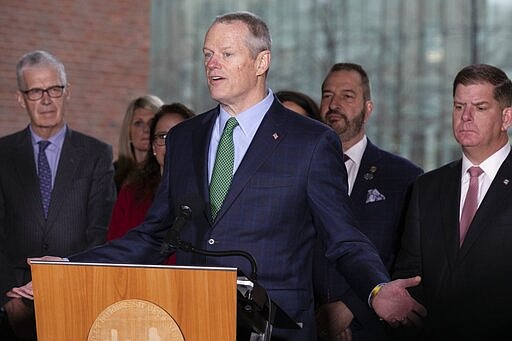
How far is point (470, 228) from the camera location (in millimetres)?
4113

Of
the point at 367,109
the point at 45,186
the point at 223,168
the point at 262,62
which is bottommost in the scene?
the point at 45,186

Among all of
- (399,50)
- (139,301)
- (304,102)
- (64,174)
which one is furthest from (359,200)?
(399,50)

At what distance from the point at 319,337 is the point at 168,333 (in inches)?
89.9

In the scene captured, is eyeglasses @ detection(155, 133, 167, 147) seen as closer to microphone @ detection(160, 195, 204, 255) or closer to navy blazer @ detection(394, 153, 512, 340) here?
navy blazer @ detection(394, 153, 512, 340)

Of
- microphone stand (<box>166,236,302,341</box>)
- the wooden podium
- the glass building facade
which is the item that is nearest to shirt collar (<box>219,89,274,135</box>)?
microphone stand (<box>166,236,302,341</box>)

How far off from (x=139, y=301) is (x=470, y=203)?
1.93m

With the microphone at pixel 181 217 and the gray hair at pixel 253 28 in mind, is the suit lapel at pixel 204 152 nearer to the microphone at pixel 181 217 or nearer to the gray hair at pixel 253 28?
the gray hair at pixel 253 28

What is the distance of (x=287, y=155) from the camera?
3486 millimetres

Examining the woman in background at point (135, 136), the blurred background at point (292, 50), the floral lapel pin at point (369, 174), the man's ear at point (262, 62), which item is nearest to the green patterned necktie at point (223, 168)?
the man's ear at point (262, 62)

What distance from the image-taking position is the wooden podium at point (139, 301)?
2.70 metres

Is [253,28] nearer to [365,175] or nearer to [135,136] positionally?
[365,175]

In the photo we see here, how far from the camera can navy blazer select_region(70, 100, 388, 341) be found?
133 inches

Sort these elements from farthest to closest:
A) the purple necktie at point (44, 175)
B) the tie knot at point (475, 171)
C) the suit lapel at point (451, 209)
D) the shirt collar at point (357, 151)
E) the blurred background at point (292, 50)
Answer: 1. the blurred background at point (292, 50)
2. the purple necktie at point (44, 175)
3. the shirt collar at point (357, 151)
4. the tie knot at point (475, 171)
5. the suit lapel at point (451, 209)

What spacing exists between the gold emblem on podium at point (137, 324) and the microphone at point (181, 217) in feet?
0.58
